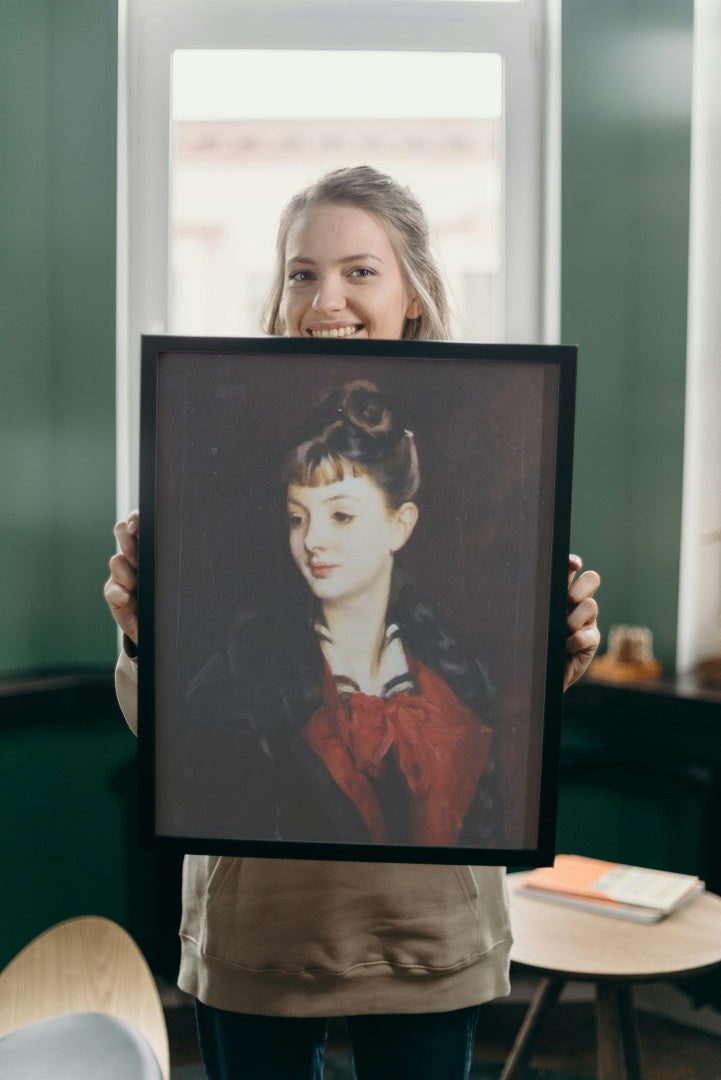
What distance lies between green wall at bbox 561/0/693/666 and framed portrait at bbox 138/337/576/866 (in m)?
1.72

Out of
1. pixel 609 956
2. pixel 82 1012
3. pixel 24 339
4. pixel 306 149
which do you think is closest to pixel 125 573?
pixel 82 1012

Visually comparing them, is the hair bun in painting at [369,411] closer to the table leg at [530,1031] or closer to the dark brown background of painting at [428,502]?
the dark brown background of painting at [428,502]

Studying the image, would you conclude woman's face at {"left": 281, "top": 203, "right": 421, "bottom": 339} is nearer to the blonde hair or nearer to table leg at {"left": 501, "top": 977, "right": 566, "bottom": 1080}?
the blonde hair

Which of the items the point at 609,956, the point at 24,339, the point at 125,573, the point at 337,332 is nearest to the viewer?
the point at 125,573

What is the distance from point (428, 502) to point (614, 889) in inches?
50.2

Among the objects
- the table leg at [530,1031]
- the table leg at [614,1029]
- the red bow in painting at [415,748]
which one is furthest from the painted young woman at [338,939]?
the table leg at [530,1031]

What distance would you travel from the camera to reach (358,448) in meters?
0.94

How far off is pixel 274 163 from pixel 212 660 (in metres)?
1.98

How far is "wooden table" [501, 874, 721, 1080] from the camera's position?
5.48ft

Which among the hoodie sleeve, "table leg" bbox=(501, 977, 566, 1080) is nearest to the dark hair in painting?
the hoodie sleeve

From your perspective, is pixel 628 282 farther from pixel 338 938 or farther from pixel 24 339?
pixel 338 938

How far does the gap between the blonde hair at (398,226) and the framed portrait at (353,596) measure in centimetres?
27

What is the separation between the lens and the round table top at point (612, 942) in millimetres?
1669

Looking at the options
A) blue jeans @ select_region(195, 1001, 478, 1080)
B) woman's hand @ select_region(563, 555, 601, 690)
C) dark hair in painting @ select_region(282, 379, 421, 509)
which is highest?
dark hair in painting @ select_region(282, 379, 421, 509)
